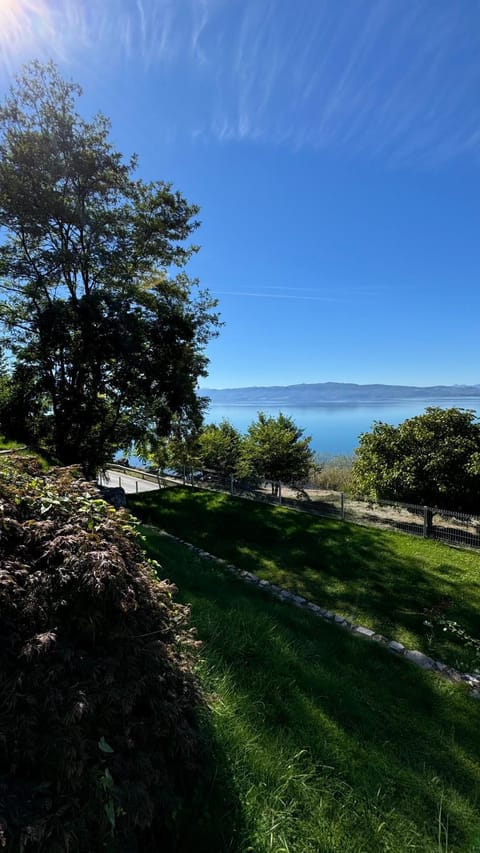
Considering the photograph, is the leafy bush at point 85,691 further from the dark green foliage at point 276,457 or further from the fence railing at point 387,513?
the dark green foliage at point 276,457

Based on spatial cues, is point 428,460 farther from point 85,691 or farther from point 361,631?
point 85,691

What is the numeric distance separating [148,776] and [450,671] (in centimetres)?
451

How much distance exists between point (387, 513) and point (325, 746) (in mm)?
8600

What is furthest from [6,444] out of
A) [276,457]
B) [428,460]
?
[428,460]

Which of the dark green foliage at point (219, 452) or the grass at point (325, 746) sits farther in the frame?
the dark green foliage at point (219, 452)

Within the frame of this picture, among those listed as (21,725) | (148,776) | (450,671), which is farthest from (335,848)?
(450,671)

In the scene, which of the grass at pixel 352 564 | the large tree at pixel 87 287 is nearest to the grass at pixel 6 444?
the large tree at pixel 87 287

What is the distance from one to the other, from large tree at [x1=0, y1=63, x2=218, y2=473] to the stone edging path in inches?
308

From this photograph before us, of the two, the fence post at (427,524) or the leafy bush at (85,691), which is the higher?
the leafy bush at (85,691)

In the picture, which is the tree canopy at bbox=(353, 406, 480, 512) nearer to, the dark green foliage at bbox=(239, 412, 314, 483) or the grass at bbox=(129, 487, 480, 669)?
the grass at bbox=(129, 487, 480, 669)

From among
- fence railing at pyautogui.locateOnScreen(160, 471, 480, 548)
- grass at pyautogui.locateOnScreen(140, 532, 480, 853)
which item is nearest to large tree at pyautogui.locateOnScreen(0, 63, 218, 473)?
fence railing at pyautogui.locateOnScreen(160, 471, 480, 548)

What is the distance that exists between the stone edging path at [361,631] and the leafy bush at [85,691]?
393 cm

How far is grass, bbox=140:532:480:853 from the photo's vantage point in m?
2.26

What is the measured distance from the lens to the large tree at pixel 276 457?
17.0m
